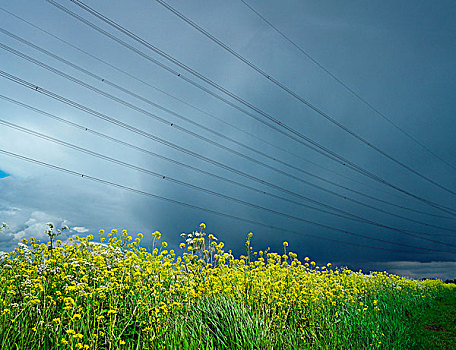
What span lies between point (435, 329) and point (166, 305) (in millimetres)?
9395

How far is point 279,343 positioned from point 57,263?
4.25 m

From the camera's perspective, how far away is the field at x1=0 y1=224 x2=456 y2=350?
15.3 ft

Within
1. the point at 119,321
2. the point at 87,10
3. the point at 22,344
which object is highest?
the point at 87,10

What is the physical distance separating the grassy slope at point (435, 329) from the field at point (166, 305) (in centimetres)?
12

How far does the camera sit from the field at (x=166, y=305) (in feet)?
15.3

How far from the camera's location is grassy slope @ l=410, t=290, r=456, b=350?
7.96 m

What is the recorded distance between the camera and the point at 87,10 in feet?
29.7

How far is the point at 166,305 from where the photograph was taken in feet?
16.3

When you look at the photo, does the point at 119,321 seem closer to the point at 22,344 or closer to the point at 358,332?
the point at 22,344

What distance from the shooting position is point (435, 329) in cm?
1006

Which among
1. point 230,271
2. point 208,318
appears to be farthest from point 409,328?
point 208,318

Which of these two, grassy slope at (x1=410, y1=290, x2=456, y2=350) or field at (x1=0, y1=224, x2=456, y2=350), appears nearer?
field at (x1=0, y1=224, x2=456, y2=350)

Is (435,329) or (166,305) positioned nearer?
(166,305)

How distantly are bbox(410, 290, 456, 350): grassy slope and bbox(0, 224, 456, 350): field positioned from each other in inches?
4.8
